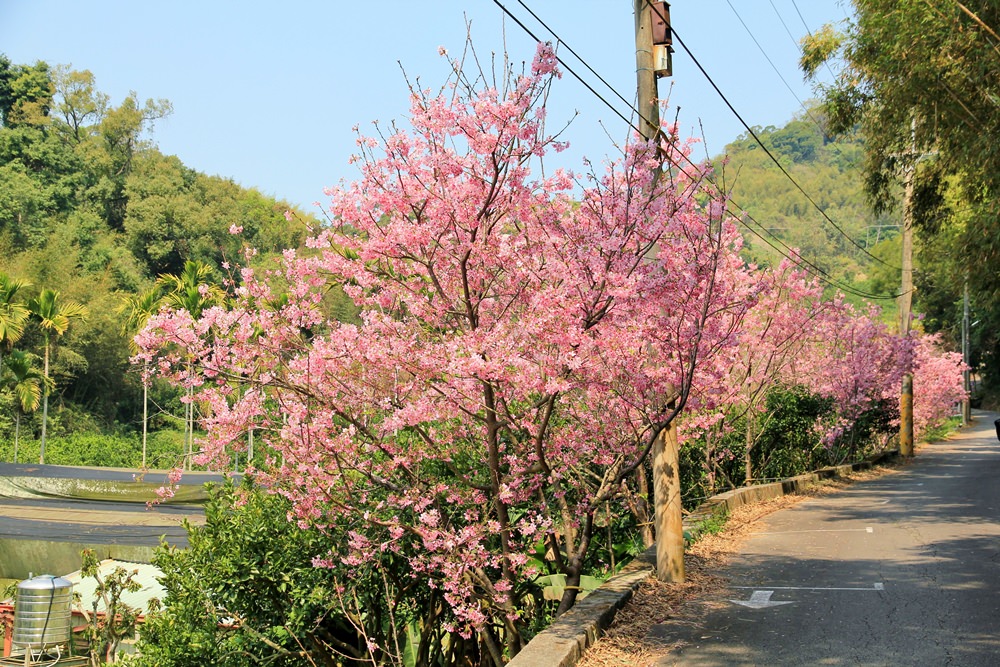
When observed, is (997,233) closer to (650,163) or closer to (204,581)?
(650,163)

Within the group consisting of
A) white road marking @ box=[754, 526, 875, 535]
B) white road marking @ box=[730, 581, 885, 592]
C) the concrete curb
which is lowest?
white road marking @ box=[730, 581, 885, 592]

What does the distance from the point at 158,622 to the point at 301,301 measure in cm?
347

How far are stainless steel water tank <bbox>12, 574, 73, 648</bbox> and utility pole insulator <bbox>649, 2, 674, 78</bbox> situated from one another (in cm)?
1442

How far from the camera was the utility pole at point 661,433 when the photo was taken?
9711mm

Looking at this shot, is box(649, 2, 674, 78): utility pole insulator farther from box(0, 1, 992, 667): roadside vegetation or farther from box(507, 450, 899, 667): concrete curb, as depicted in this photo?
box(507, 450, 899, 667): concrete curb

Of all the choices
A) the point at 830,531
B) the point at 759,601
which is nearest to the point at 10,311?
the point at 830,531

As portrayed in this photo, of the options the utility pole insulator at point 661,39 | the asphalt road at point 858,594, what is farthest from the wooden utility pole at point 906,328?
the utility pole insulator at point 661,39

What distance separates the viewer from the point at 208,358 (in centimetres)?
852

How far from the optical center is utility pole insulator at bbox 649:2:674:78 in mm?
10047

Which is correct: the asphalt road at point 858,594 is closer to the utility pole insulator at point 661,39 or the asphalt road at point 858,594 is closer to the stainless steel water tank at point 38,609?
the utility pole insulator at point 661,39

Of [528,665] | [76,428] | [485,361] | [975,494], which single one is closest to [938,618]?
[528,665]

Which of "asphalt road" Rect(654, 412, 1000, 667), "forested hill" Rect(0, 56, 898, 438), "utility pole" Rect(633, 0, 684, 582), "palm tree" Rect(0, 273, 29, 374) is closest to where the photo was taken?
"asphalt road" Rect(654, 412, 1000, 667)

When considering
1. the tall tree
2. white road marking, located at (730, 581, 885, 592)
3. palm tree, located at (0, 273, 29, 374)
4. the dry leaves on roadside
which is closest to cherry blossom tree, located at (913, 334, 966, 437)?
the tall tree

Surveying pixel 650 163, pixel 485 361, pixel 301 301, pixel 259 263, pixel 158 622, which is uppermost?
pixel 259 263
